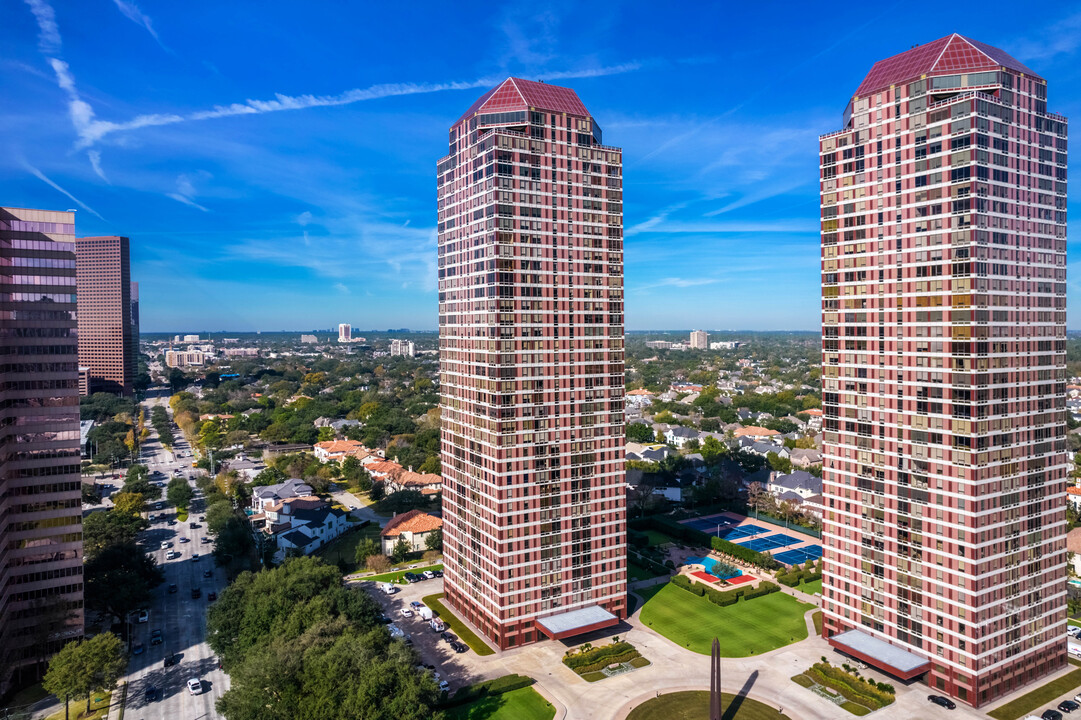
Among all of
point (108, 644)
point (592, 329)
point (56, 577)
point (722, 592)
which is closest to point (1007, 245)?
point (592, 329)

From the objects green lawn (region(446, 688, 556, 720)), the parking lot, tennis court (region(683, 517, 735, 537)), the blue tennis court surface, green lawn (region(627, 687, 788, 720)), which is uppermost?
tennis court (region(683, 517, 735, 537))

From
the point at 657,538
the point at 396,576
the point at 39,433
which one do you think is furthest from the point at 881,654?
the point at 39,433

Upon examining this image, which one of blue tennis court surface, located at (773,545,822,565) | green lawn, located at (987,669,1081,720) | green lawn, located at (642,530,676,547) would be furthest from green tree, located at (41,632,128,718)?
blue tennis court surface, located at (773,545,822,565)

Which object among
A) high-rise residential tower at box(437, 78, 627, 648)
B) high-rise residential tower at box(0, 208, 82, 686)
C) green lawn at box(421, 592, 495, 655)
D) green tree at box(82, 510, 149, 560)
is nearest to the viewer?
high-rise residential tower at box(0, 208, 82, 686)

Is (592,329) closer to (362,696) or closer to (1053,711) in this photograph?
(362,696)

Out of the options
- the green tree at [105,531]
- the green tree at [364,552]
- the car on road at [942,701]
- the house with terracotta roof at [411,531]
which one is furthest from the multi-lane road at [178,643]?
the car on road at [942,701]

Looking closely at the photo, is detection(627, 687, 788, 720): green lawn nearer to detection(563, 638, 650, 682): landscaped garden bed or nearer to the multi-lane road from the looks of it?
detection(563, 638, 650, 682): landscaped garden bed

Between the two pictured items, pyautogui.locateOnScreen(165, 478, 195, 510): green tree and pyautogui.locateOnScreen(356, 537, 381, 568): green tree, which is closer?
pyautogui.locateOnScreen(356, 537, 381, 568): green tree

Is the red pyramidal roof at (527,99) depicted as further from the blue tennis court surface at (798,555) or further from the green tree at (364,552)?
the blue tennis court surface at (798,555)
